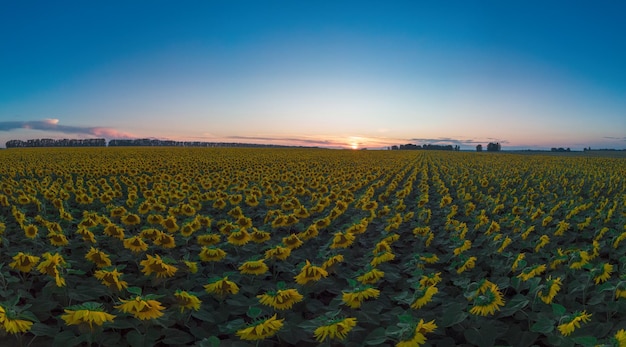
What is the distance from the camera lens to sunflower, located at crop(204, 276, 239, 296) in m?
3.68

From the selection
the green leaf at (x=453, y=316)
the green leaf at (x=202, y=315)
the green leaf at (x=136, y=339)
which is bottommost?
the green leaf at (x=136, y=339)

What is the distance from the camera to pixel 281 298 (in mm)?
3391

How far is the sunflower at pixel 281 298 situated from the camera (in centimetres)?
339

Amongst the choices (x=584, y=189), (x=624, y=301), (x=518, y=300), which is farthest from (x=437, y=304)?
(x=584, y=189)

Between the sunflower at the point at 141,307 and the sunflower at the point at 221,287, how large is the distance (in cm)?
67

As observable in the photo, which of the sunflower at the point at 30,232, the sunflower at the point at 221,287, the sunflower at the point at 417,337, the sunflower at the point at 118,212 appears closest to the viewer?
the sunflower at the point at 417,337

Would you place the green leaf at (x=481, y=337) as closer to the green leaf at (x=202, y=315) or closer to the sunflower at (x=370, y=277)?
the sunflower at (x=370, y=277)

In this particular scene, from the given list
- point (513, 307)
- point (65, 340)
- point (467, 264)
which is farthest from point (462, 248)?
A: point (65, 340)

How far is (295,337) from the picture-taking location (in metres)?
3.40

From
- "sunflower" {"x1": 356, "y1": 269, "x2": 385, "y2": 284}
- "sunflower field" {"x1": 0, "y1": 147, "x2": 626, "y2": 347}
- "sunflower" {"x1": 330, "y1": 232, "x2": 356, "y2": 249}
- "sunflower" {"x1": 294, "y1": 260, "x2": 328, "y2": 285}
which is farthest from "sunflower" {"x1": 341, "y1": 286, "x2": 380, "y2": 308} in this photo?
"sunflower" {"x1": 330, "y1": 232, "x2": 356, "y2": 249}

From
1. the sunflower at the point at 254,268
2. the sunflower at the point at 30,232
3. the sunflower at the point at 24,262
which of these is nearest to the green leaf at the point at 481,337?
the sunflower at the point at 254,268

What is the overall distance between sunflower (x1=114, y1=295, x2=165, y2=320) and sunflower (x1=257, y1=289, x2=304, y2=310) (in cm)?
85

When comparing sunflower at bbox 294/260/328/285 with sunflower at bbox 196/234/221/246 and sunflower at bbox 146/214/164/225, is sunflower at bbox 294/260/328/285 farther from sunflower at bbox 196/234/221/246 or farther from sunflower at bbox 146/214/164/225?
sunflower at bbox 146/214/164/225

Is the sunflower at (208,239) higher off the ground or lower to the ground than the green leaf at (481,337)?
higher
